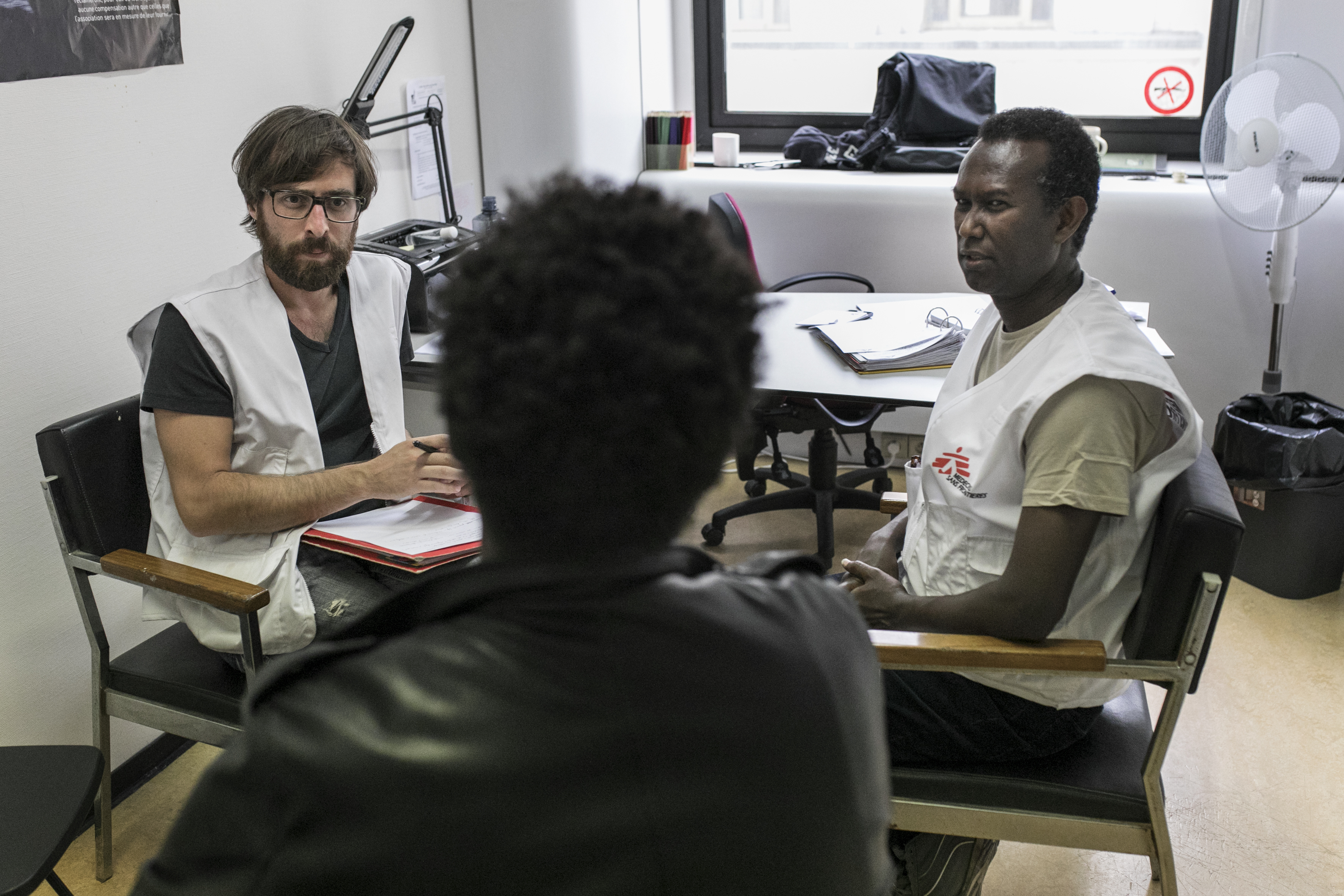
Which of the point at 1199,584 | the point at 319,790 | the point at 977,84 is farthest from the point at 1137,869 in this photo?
the point at 977,84

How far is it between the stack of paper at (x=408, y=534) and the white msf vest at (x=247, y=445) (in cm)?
8

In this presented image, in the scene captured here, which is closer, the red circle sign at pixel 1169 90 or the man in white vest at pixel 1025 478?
the man in white vest at pixel 1025 478

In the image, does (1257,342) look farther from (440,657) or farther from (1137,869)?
(440,657)

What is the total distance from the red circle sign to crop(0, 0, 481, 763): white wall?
2829 mm

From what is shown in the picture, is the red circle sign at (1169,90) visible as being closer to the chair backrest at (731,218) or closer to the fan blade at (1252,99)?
the fan blade at (1252,99)

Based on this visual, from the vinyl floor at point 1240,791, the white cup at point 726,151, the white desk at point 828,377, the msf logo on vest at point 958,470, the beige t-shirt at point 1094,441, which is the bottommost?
the vinyl floor at point 1240,791

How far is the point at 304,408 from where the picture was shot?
1746mm

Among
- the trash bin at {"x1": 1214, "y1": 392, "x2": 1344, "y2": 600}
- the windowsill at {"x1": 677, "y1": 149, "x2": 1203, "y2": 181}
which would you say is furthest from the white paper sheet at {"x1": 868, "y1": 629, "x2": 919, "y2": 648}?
the windowsill at {"x1": 677, "y1": 149, "x2": 1203, "y2": 181}

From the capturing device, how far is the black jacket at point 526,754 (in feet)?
1.88

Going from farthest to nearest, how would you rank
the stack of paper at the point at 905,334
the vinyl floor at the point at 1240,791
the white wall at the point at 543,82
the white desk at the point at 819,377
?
the white wall at the point at 543,82 → the stack of paper at the point at 905,334 → the white desk at the point at 819,377 → the vinyl floor at the point at 1240,791

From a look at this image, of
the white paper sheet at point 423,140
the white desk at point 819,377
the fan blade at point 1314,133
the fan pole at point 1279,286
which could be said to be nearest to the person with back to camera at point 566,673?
the white desk at point 819,377

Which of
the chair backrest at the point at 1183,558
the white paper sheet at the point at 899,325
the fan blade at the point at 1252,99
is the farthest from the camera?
the fan blade at the point at 1252,99

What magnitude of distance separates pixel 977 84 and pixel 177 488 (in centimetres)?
299

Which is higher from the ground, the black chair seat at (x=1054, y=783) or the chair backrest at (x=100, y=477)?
the chair backrest at (x=100, y=477)
